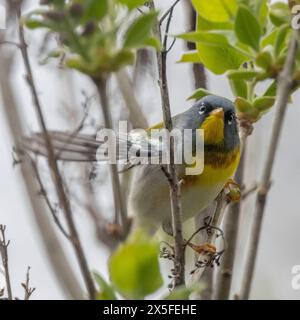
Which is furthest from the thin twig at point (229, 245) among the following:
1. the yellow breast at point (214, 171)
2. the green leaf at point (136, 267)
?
the green leaf at point (136, 267)

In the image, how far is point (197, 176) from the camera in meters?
2.24

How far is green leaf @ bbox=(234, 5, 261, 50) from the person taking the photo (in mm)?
930

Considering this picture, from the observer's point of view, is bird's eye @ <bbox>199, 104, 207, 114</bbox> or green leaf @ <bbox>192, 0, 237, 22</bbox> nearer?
Result: green leaf @ <bbox>192, 0, 237, 22</bbox>

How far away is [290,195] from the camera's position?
4543 millimetres

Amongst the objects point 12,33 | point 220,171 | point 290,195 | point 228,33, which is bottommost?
point 290,195

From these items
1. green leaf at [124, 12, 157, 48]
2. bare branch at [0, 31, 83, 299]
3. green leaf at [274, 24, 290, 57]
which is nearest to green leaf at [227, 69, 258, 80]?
green leaf at [274, 24, 290, 57]

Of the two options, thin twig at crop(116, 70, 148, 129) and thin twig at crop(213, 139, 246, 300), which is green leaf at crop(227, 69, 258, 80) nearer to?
thin twig at crop(213, 139, 246, 300)

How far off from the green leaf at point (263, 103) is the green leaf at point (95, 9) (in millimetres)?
650

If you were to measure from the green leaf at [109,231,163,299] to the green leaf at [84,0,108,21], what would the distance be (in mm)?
238

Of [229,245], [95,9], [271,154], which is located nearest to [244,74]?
[271,154]

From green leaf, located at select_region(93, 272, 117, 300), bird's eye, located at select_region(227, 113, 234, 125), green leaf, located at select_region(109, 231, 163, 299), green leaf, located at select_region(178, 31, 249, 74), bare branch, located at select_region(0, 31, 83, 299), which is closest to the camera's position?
green leaf, located at select_region(109, 231, 163, 299)
